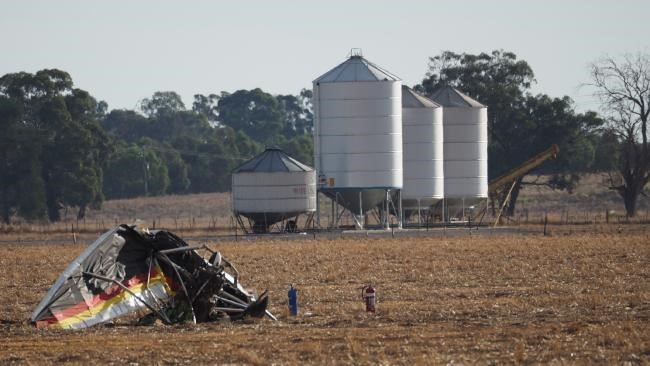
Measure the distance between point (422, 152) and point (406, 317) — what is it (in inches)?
2212

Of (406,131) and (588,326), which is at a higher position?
(406,131)

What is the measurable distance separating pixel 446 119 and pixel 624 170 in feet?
69.2

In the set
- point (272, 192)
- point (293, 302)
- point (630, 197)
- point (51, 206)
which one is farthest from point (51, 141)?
point (293, 302)

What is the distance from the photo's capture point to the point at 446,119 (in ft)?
284

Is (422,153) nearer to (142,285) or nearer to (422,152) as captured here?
(422,152)

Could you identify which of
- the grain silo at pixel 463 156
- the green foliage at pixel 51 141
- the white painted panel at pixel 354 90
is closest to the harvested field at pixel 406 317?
the white painted panel at pixel 354 90

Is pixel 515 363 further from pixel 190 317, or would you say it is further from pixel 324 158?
pixel 324 158

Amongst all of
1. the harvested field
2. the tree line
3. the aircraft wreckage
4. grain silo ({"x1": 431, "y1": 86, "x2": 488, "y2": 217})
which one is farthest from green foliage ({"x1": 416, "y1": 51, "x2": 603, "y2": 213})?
the aircraft wreckage

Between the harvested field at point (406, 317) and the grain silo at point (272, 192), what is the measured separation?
27.3m

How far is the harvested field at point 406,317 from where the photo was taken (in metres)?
22.4

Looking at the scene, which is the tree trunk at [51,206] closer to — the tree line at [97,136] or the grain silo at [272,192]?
the tree line at [97,136]

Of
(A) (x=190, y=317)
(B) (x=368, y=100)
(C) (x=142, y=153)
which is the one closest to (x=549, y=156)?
(B) (x=368, y=100)

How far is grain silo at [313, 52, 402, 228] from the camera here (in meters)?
78.2

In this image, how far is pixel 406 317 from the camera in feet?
92.4
